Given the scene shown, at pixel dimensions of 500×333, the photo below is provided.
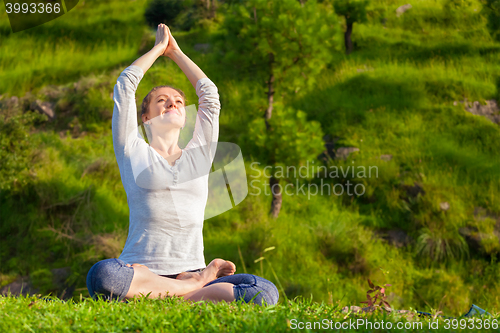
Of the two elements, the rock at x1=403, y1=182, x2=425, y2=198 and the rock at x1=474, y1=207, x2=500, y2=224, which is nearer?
the rock at x1=474, y1=207, x2=500, y2=224

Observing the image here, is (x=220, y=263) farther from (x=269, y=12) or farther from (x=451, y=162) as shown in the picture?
(x=451, y=162)

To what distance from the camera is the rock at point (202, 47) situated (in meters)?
9.71

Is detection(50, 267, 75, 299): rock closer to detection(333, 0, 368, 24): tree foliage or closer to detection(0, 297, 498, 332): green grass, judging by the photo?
detection(0, 297, 498, 332): green grass

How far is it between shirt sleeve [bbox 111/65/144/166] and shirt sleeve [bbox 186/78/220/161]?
367 mm

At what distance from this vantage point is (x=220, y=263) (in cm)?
229

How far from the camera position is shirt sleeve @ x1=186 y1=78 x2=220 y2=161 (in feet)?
7.97

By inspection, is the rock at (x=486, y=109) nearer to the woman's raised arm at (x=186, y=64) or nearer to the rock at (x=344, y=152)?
the rock at (x=344, y=152)

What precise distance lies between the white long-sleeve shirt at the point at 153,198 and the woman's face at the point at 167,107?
0.54ft

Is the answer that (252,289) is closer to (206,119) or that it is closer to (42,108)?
(206,119)

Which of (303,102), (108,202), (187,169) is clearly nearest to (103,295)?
(187,169)

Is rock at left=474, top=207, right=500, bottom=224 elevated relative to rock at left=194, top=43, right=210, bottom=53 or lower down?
lower down

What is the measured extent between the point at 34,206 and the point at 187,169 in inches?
215

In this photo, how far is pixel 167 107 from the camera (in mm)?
2373

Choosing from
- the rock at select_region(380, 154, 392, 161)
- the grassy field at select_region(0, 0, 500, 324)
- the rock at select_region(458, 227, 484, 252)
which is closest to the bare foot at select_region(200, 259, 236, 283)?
the grassy field at select_region(0, 0, 500, 324)
